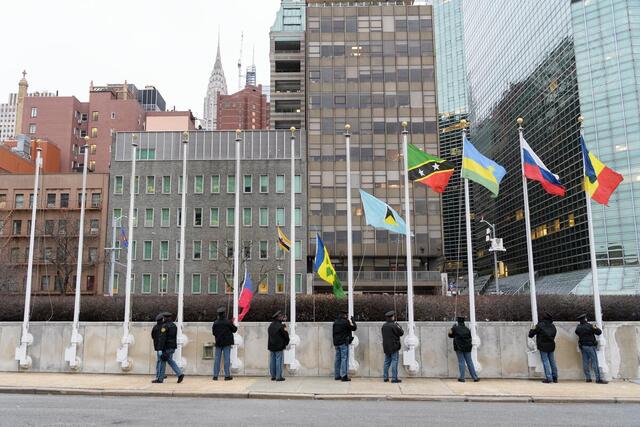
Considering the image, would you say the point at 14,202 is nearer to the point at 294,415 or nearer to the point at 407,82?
the point at 407,82

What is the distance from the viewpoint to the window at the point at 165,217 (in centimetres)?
6312

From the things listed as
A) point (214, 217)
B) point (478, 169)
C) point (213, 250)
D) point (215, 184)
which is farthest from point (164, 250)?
point (478, 169)

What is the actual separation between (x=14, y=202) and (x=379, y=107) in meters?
45.1

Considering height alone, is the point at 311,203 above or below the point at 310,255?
above

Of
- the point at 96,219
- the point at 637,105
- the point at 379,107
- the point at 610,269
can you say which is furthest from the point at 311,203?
the point at 637,105

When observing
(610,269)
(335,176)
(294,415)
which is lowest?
(294,415)

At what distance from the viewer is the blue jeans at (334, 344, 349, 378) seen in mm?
15305

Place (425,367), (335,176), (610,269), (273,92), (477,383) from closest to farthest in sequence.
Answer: (477,383) → (425,367) → (610,269) → (335,176) → (273,92)

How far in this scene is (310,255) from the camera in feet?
216

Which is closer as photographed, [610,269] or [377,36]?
[610,269]

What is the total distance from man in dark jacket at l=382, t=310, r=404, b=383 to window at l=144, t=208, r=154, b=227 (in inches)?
2063

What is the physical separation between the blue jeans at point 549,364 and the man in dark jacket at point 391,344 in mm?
3876

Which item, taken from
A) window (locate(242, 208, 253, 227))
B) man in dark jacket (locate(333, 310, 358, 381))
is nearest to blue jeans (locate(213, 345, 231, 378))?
man in dark jacket (locate(333, 310, 358, 381))

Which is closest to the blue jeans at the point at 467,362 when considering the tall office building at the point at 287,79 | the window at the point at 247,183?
the window at the point at 247,183
